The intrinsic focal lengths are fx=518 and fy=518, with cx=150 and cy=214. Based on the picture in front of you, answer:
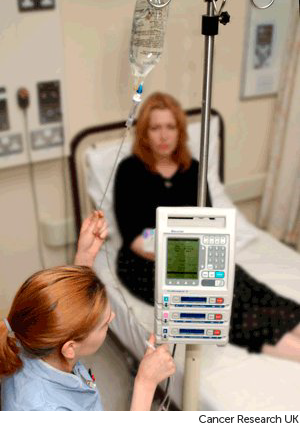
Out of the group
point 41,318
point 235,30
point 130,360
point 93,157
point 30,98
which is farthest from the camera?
point 235,30

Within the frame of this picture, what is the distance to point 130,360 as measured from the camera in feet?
6.15

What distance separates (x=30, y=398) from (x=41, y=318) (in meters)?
0.17

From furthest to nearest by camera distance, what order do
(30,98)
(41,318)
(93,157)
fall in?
(93,157) → (30,98) → (41,318)

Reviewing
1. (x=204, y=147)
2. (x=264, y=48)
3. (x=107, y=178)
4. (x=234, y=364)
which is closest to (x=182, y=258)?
(x=204, y=147)

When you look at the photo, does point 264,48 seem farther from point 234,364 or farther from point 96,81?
point 234,364

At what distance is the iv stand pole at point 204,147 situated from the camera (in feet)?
3.55

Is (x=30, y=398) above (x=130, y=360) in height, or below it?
above

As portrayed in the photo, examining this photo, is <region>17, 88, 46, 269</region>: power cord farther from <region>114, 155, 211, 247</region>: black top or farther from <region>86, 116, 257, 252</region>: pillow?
<region>114, 155, 211, 247</region>: black top

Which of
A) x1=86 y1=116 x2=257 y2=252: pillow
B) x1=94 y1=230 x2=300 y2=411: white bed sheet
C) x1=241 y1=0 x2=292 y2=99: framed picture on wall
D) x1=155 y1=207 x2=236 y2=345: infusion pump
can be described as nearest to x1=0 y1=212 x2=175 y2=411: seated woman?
x1=155 y1=207 x2=236 y2=345: infusion pump

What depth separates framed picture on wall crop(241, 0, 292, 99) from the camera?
2.45 metres

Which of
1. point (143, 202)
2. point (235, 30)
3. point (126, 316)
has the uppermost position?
point (235, 30)

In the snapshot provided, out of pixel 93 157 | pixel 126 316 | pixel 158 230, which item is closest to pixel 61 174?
pixel 93 157

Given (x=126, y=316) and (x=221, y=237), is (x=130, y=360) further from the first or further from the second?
(x=221, y=237)

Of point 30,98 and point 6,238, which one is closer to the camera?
point 30,98
